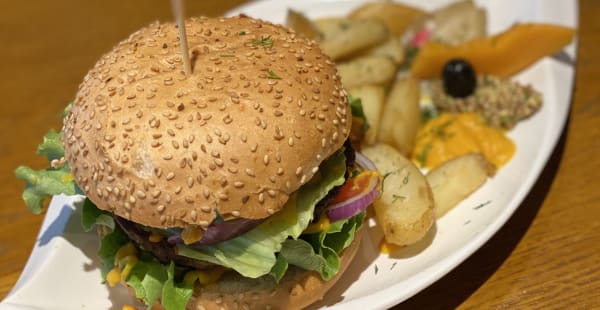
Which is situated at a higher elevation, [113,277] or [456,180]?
[113,277]

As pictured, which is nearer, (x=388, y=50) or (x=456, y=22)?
(x=388, y=50)

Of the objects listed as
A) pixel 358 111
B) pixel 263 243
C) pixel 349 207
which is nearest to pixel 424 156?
pixel 358 111

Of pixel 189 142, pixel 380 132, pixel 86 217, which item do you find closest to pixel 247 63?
pixel 189 142

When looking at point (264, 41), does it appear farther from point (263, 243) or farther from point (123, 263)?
point (123, 263)

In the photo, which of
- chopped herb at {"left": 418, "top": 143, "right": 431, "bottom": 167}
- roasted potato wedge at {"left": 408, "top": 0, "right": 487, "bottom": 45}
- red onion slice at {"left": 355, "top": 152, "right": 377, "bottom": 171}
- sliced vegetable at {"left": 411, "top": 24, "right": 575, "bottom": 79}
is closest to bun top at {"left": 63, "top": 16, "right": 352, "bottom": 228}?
red onion slice at {"left": 355, "top": 152, "right": 377, "bottom": 171}

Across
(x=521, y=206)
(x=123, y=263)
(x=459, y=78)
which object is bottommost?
(x=521, y=206)

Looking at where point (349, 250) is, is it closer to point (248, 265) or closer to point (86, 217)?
point (248, 265)
